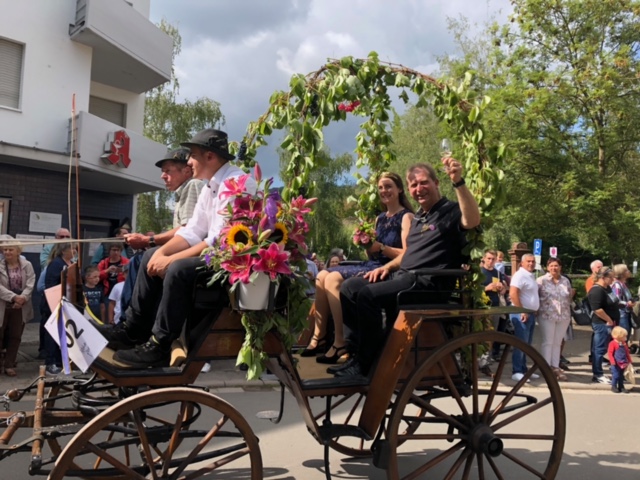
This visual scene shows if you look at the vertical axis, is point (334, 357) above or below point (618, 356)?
above

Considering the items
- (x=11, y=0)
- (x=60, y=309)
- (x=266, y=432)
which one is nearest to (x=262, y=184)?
(x=60, y=309)

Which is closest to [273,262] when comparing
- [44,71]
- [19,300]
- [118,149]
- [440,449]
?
[440,449]

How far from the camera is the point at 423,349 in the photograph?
3.54m

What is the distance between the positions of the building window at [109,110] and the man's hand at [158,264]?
12.3 meters

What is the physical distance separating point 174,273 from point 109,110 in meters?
13.1

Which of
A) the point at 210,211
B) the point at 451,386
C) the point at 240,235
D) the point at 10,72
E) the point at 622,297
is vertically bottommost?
the point at 451,386

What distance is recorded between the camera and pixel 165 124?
77.1 ft

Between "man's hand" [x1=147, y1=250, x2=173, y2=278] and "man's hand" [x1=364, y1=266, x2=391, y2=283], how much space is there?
1.47 m

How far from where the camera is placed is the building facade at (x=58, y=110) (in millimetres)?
11250

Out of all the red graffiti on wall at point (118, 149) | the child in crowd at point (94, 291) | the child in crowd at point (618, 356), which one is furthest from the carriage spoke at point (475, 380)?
the red graffiti on wall at point (118, 149)

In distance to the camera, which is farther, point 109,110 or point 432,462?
point 109,110

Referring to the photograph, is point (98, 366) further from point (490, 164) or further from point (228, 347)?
point (490, 164)

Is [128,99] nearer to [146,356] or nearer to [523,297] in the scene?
[523,297]

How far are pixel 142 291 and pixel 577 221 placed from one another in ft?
45.0
